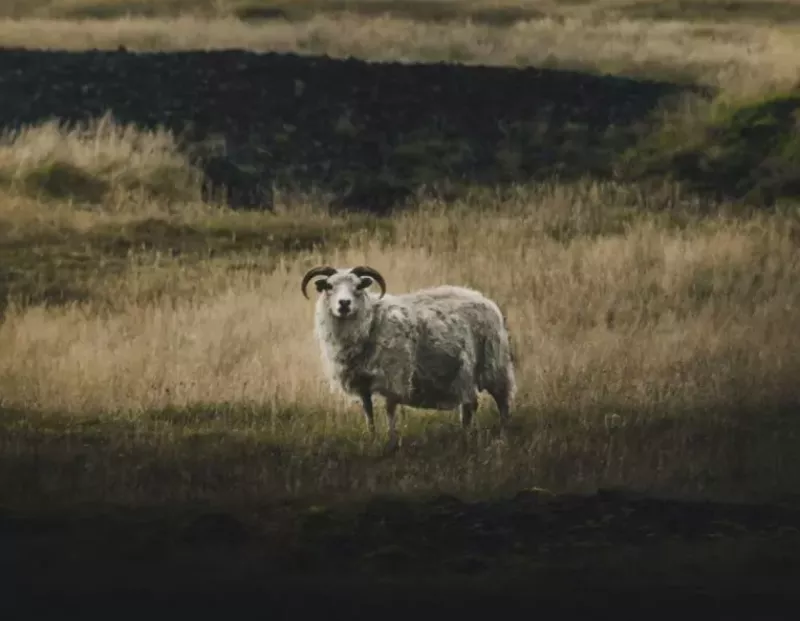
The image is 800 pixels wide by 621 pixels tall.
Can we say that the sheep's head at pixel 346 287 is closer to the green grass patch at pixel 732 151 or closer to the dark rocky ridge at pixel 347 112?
the dark rocky ridge at pixel 347 112

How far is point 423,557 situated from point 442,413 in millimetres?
709

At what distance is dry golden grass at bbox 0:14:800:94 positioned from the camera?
26.0ft

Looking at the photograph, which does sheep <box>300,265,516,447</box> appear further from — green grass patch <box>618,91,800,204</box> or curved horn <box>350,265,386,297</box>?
green grass patch <box>618,91,800,204</box>

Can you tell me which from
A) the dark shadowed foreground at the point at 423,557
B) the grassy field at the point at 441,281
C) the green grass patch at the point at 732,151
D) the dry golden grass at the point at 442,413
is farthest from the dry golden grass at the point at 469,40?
the dark shadowed foreground at the point at 423,557

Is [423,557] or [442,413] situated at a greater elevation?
[442,413]

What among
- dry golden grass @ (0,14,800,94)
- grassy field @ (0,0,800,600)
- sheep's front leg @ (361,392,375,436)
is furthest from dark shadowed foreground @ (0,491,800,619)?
dry golden grass @ (0,14,800,94)

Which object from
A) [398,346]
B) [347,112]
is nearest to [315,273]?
[398,346]

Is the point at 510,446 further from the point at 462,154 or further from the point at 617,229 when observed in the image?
the point at 462,154

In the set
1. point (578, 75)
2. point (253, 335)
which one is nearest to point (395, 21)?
point (578, 75)

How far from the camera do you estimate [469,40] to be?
27.4 feet

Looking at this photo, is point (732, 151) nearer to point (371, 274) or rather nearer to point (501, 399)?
point (501, 399)

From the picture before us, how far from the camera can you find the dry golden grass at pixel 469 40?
26.0 ft

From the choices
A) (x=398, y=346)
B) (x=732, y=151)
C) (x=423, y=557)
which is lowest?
(x=423, y=557)

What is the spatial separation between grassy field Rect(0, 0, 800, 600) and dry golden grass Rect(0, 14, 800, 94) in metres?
0.02
